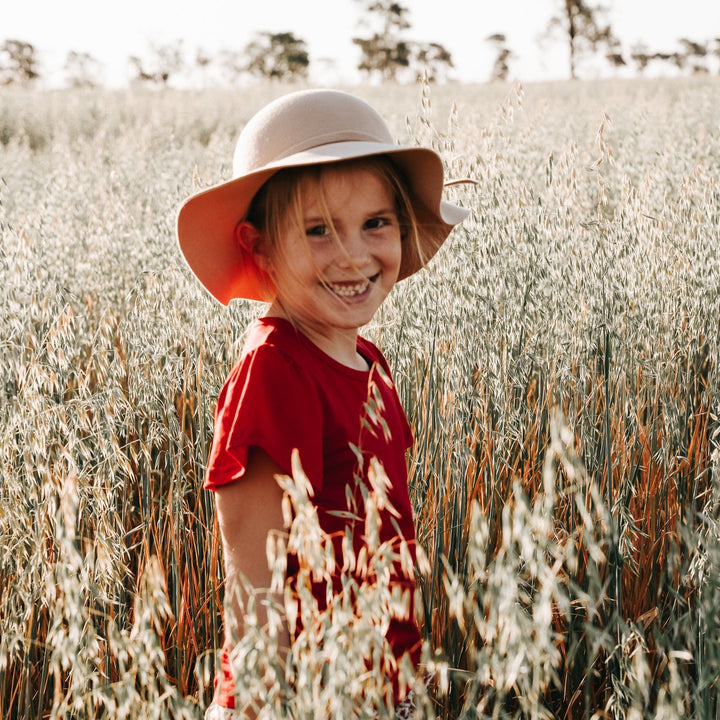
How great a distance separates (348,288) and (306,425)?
0.23 meters

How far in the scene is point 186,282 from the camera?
6.29 ft

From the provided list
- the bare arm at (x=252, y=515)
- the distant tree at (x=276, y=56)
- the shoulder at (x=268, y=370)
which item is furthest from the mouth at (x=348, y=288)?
the distant tree at (x=276, y=56)

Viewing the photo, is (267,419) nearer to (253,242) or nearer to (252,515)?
(252,515)

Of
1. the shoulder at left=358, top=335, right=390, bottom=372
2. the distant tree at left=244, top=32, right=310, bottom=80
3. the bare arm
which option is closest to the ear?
the shoulder at left=358, top=335, right=390, bottom=372

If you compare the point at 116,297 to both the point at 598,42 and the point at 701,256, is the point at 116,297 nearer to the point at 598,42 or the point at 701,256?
the point at 701,256

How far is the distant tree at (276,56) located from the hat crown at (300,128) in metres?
41.7

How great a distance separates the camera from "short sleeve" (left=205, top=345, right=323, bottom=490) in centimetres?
97

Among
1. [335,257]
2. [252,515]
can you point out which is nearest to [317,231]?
[335,257]

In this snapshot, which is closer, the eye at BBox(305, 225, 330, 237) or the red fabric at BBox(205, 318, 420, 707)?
the red fabric at BBox(205, 318, 420, 707)

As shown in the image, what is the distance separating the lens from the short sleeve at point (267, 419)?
38.2 inches

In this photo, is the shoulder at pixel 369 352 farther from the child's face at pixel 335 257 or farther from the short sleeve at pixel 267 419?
the short sleeve at pixel 267 419

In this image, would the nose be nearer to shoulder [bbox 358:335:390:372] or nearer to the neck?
the neck

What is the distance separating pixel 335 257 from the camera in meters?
1.13

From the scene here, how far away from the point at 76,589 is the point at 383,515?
521mm
